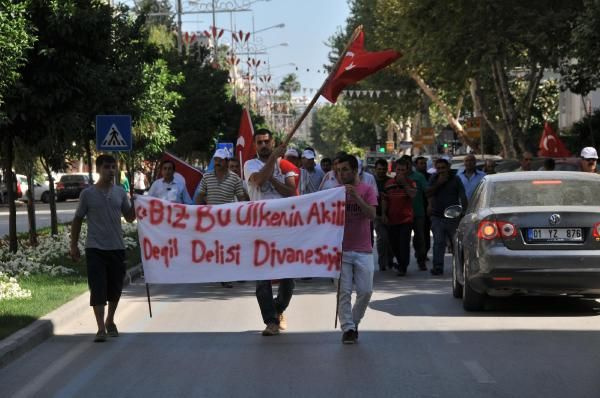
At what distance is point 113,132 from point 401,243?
189 inches

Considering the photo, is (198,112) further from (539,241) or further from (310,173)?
(539,241)

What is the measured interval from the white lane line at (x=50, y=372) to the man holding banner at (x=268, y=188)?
164 centimetres

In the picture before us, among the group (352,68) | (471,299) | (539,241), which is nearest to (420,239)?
(471,299)

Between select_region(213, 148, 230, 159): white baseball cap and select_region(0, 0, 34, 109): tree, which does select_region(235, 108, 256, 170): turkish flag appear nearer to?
select_region(213, 148, 230, 159): white baseball cap

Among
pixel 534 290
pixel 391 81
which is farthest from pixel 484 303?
pixel 391 81

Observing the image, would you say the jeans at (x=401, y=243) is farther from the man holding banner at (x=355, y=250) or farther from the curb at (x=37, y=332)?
the man holding banner at (x=355, y=250)

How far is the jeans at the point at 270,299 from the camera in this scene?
11.4 metres

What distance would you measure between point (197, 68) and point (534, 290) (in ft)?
128

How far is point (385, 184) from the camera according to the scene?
19.0 metres

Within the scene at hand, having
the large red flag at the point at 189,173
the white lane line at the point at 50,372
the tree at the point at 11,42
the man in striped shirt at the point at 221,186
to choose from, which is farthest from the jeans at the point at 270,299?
the large red flag at the point at 189,173

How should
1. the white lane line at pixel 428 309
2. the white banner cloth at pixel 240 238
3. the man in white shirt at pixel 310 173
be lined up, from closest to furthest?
the white banner cloth at pixel 240 238
the white lane line at pixel 428 309
the man in white shirt at pixel 310 173

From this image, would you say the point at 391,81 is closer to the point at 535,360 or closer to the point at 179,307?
the point at 179,307

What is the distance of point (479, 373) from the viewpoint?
30.4 ft

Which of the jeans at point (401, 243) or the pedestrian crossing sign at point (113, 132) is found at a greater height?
the pedestrian crossing sign at point (113, 132)
